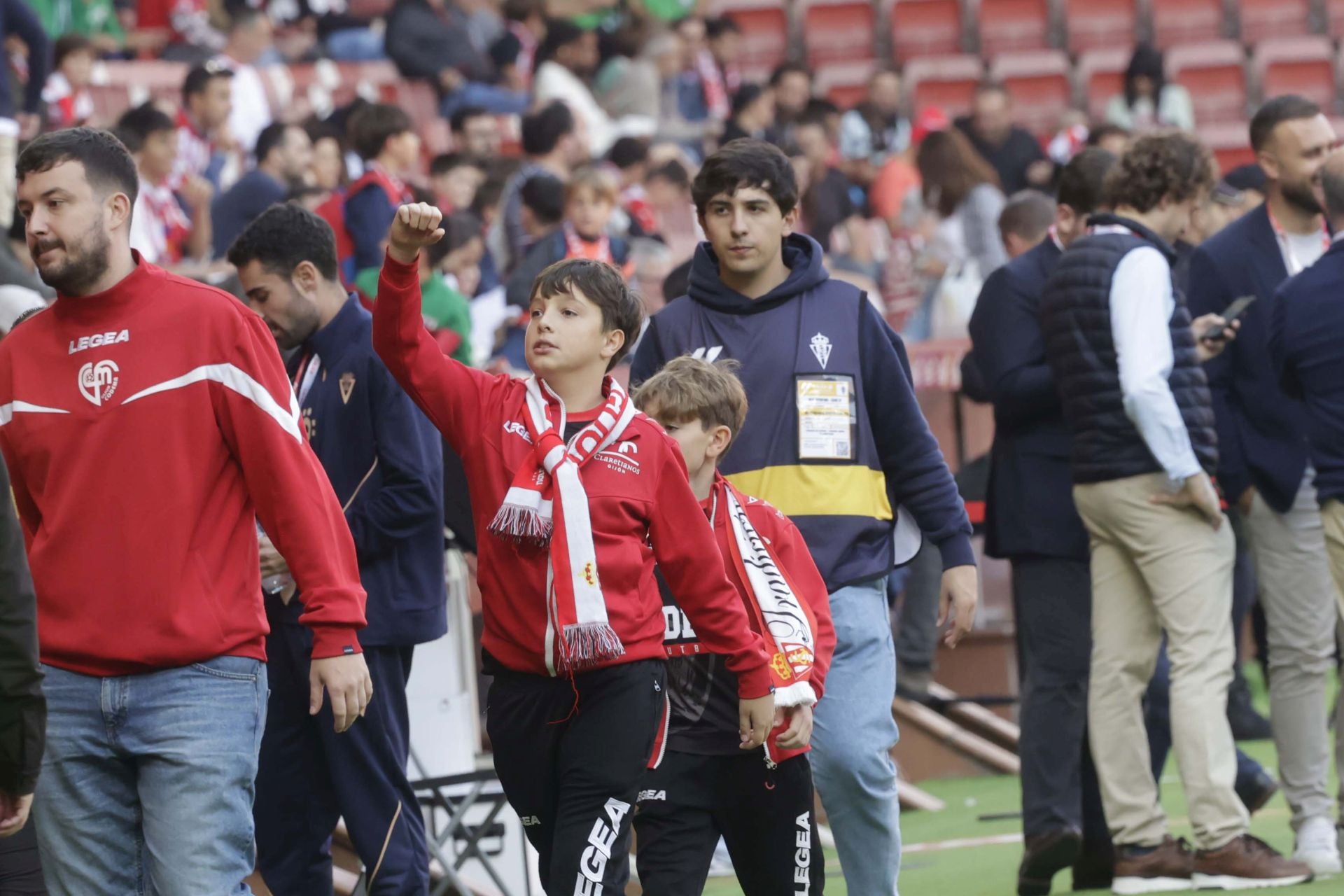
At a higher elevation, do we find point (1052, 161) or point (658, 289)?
point (1052, 161)

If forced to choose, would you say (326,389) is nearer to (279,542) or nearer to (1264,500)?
(279,542)

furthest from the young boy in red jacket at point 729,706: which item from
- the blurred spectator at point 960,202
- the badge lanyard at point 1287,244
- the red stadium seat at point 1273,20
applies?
the red stadium seat at point 1273,20

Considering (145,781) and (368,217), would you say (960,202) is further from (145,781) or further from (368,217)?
(145,781)

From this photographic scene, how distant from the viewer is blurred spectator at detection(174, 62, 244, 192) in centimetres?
1288

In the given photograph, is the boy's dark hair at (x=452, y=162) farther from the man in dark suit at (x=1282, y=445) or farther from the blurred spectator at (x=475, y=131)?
the man in dark suit at (x=1282, y=445)

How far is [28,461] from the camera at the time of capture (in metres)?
4.31

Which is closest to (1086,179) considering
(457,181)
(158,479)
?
(158,479)

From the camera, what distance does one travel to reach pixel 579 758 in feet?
14.9

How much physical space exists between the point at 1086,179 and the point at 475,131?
7.75 meters

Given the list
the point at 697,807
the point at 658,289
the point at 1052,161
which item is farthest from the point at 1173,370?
the point at 1052,161

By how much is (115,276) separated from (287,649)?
160 centimetres

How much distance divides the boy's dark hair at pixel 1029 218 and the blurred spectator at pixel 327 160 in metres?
4.55

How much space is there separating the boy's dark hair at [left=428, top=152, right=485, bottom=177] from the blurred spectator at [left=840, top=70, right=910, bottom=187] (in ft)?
16.9

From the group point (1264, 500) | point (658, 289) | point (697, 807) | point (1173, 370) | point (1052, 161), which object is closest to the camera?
point (697, 807)
